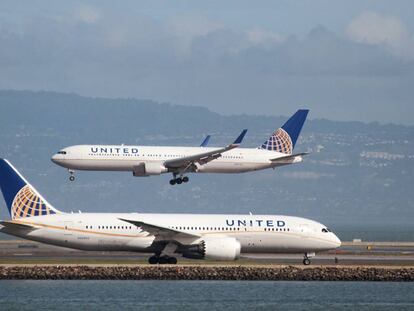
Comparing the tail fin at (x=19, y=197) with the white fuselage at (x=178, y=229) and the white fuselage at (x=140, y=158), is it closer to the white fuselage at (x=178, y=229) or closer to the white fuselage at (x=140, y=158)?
the white fuselage at (x=178, y=229)

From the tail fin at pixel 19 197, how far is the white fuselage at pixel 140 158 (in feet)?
64.1

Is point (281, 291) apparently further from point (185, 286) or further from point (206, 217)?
point (206, 217)

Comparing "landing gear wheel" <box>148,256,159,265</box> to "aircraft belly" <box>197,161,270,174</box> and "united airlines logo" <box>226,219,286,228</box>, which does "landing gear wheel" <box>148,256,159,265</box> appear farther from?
"aircraft belly" <box>197,161,270,174</box>

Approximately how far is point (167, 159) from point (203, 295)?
33.6 metres

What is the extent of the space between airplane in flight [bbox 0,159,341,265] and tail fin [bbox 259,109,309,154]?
35.5 m

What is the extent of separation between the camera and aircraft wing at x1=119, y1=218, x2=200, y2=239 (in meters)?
75.9

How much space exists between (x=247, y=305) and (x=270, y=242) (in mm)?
16040

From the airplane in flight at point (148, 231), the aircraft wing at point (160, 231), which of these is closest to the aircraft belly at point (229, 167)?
the airplane in flight at point (148, 231)

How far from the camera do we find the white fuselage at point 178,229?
77.0 meters

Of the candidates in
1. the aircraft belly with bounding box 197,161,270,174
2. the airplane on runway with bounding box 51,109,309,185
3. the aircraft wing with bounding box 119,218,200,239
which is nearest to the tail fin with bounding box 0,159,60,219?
the aircraft wing with bounding box 119,218,200,239

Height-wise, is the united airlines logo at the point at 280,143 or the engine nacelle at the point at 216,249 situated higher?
the united airlines logo at the point at 280,143

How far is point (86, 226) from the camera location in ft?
253

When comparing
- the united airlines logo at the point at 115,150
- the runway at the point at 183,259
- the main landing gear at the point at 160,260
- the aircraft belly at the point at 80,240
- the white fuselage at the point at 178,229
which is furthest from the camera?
the united airlines logo at the point at 115,150

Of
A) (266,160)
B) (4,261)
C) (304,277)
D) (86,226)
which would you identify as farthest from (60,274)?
(266,160)
